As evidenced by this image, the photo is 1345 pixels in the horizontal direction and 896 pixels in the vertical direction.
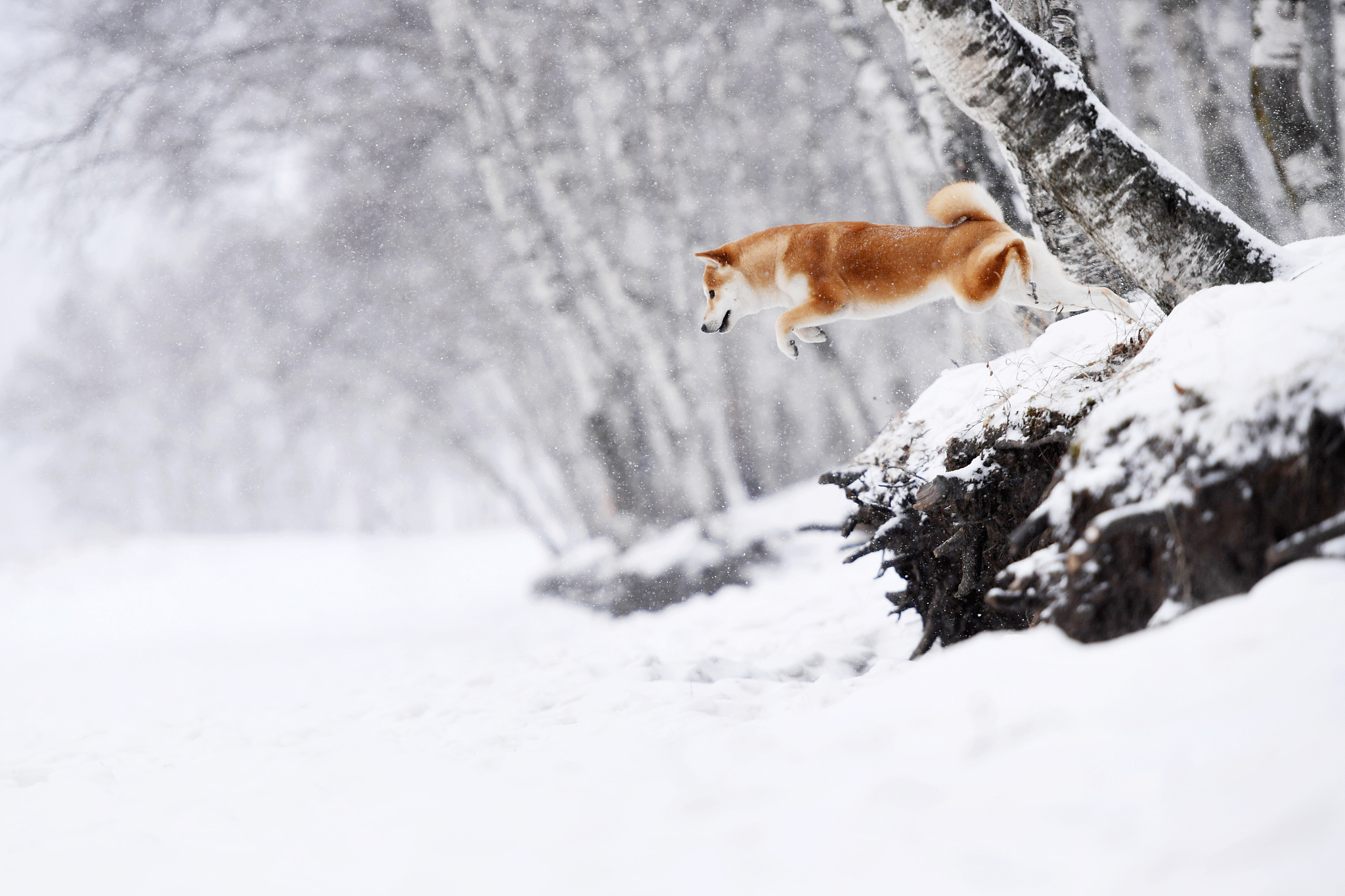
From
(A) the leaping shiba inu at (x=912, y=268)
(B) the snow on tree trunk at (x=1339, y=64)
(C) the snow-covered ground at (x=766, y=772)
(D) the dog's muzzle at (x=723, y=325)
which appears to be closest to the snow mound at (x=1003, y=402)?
(A) the leaping shiba inu at (x=912, y=268)

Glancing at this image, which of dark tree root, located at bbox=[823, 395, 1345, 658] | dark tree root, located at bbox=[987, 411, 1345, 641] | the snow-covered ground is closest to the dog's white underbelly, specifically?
dark tree root, located at bbox=[823, 395, 1345, 658]

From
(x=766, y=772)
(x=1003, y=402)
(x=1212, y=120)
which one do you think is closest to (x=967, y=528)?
(x=1003, y=402)

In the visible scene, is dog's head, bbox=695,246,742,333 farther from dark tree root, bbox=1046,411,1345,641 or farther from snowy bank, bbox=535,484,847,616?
snowy bank, bbox=535,484,847,616

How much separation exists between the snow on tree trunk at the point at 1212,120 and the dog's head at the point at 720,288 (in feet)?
17.2

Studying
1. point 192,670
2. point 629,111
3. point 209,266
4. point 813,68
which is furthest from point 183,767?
point 209,266

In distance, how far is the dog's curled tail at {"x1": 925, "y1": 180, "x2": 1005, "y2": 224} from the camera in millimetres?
2922

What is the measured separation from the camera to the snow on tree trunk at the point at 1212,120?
19.9ft

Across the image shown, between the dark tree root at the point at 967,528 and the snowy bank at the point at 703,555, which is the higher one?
the dark tree root at the point at 967,528

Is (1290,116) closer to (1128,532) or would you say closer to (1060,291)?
(1060,291)

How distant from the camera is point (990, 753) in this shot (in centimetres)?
153

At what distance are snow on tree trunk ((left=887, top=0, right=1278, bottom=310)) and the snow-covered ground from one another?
5.24 ft

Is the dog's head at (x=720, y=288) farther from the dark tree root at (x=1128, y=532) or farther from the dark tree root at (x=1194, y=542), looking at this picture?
the dark tree root at (x=1194, y=542)

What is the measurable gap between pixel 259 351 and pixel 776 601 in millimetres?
13005

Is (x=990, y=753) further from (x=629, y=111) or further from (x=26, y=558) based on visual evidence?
(x=26, y=558)
